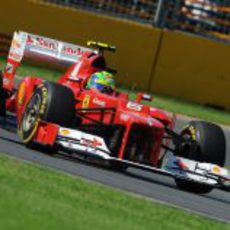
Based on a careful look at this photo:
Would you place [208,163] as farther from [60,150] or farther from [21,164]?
[21,164]

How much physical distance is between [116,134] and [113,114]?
310mm

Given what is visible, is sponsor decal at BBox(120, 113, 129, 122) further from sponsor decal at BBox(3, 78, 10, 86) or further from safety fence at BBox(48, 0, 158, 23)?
safety fence at BBox(48, 0, 158, 23)

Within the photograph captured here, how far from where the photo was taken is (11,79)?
559 inches

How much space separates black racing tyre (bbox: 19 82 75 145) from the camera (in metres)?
12.1

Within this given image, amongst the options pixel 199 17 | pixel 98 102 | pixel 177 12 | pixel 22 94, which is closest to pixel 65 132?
pixel 98 102

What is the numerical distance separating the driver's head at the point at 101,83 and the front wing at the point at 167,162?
1.24m

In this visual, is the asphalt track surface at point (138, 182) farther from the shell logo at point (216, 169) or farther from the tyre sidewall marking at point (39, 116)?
the shell logo at point (216, 169)

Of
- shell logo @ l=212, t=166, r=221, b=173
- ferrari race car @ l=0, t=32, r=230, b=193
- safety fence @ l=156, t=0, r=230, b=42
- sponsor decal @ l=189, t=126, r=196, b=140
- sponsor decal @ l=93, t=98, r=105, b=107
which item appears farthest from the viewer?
safety fence @ l=156, t=0, r=230, b=42

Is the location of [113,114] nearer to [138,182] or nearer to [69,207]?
[138,182]

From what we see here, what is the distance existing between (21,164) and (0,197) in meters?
2.41

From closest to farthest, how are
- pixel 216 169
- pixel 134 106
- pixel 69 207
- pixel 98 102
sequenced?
pixel 69 207
pixel 216 169
pixel 134 106
pixel 98 102

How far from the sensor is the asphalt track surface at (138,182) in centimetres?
1055

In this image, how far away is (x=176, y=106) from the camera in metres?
21.8

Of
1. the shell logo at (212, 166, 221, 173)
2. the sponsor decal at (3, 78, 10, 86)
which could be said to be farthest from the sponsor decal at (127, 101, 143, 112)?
the sponsor decal at (3, 78, 10, 86)
